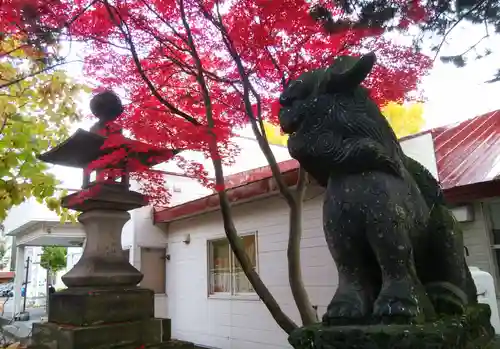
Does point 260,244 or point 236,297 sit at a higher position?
point 260,244

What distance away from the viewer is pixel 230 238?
4.70 metres

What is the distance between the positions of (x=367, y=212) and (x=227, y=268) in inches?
301

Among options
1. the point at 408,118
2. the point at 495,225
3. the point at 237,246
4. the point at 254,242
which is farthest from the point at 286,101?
the point at 408,118

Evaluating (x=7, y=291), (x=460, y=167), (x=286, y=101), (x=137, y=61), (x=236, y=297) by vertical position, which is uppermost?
(x=137, y=61)

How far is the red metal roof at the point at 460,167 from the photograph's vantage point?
5.51 m

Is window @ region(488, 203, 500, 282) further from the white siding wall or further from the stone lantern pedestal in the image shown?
the stone lantern pedestal

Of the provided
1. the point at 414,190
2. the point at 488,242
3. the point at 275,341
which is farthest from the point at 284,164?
the point at 414,190

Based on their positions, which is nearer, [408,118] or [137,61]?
[137,61]

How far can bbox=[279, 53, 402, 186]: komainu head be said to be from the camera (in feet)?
5.92

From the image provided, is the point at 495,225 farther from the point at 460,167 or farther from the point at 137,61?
the point at 137,61

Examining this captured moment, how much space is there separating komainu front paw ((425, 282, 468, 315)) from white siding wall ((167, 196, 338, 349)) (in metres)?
4.91

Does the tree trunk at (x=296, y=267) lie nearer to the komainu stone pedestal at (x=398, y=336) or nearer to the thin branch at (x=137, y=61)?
the thin branch at (x=137, y=61)

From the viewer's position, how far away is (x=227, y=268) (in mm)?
9070

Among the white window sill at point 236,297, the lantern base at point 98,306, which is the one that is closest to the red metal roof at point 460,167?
the white window sill at point 236,297
